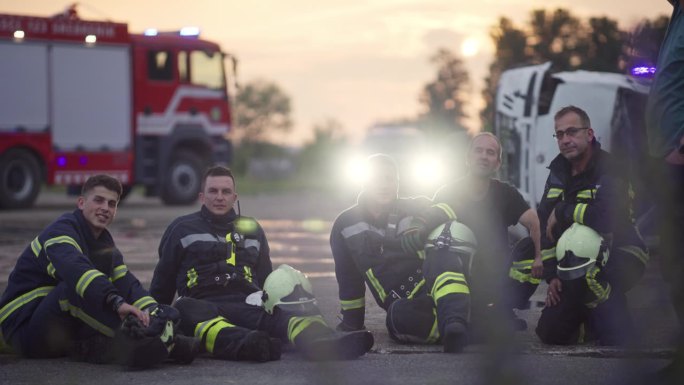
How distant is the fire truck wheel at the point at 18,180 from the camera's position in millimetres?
20750

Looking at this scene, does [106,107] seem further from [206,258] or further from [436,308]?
[436,308]

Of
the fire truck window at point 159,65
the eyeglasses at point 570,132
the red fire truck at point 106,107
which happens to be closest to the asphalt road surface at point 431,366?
the eyeglasses at point 570,132

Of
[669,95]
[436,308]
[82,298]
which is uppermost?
[669,95]

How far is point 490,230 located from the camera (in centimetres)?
724

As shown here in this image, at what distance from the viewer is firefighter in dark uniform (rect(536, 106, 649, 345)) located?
6.73 meters

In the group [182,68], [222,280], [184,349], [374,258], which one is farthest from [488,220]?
[182,68]

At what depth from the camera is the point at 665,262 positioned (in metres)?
5.21

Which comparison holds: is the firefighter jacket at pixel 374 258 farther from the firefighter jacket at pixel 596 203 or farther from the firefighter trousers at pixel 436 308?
the firefighter jacket at pixel 596 203

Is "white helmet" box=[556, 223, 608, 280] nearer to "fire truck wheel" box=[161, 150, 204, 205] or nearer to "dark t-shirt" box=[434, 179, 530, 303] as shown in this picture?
"dark t-shirt" box=[434, 179, 530, 303]

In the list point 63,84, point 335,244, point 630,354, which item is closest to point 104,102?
point 63,84

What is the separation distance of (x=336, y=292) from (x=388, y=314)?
2.58 m

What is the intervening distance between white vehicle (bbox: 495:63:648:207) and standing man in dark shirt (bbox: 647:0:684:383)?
6.58 m

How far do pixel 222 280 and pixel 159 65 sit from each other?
16.5 m

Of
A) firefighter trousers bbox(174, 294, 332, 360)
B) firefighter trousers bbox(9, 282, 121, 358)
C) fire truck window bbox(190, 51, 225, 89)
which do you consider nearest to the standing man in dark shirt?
firefighter trousers bbox(174, 294, 332, 360)
